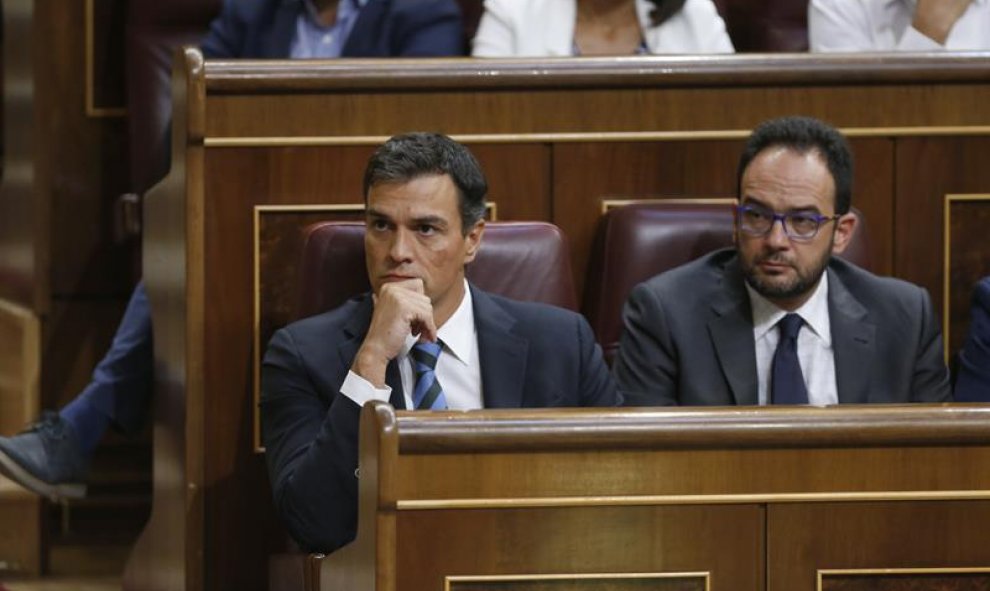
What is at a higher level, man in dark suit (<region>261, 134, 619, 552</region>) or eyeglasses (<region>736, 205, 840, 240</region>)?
eyeglasses (<region>736, 205, 840, 240</region>)

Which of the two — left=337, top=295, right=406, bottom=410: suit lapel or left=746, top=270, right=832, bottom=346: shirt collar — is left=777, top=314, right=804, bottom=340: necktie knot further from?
left=337, top=295, right=406, bottom=410: suit lapel

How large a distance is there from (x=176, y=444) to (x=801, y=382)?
42 cm

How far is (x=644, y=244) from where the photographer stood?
1.33 m

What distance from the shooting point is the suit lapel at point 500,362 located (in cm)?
119

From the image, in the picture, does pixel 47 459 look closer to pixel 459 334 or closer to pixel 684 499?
pixel 459 334

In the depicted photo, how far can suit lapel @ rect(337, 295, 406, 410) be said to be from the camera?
1159 mm

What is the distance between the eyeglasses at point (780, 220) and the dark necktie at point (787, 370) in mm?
54

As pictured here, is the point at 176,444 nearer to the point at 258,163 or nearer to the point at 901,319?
the point at 258,163

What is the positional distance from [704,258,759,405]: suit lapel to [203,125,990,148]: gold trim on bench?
0.14m

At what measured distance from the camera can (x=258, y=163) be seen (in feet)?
4.33

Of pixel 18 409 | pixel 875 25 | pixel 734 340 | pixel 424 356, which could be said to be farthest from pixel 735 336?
pixel 18 409

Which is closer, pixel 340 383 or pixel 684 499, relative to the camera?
pixel 684 499

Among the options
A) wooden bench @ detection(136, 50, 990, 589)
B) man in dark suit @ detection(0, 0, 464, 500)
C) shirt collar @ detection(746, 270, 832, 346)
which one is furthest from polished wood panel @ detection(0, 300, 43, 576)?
shirt collar @ detection(746, 270, 832, 346)

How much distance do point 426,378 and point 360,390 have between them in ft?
0.33
